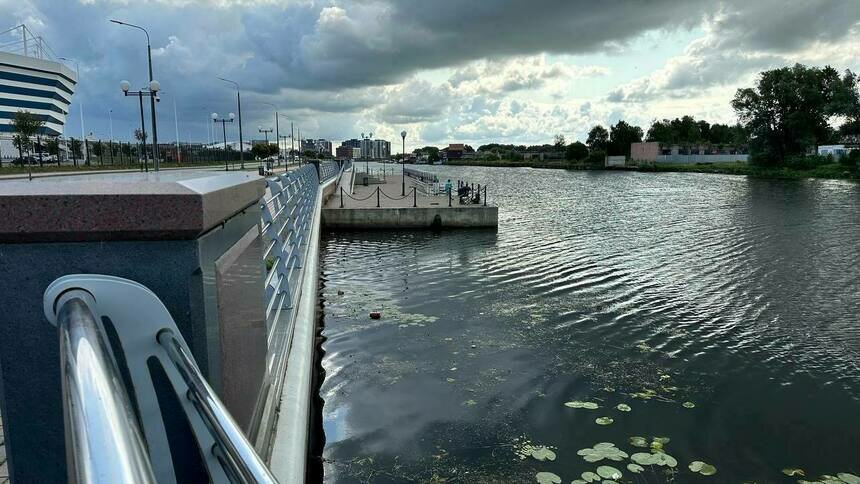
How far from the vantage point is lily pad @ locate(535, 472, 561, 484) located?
5.75 m

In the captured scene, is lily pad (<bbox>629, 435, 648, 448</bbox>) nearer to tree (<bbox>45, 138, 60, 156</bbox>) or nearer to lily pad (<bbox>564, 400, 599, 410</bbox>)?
lily pad (<bbox>564, 400, 599, 410</bbox>)

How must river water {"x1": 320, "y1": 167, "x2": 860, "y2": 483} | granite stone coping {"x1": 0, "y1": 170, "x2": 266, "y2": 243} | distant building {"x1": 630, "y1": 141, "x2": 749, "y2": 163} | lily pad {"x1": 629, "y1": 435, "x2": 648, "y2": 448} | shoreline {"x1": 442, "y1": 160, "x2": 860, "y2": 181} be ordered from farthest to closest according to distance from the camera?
distant building {"x1": 630, "y1": 141, "x2": 749, "y2": 163} < shoreline {"x1": 442, "y1": 160, "x2": 860, "y2": 181} < lily pad {"x1": 629, "y1": 435, "x2": 648, "y2": 448} < river water {"x1": 320, "y1": 167, "x2": 860, "y2": 483} < granite stone coping {"x1": 0, "y1": 170, "x2": 266, "y2": 243}

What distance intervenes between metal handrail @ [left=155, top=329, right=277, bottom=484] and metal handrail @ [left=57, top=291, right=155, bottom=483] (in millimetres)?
215

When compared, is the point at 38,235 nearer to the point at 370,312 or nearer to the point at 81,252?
the point at 81,252

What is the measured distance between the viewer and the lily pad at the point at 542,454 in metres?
6.21

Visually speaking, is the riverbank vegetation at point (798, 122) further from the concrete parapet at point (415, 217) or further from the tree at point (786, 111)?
the concrete parapet at point (415, 217)

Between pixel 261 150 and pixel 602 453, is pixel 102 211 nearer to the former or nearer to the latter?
pixel 602 453

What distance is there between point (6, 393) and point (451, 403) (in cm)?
602

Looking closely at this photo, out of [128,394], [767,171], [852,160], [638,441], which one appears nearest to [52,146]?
[638,441]

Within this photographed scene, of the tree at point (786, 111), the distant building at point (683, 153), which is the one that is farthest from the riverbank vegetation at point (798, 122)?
the distant building at point (683, 153)

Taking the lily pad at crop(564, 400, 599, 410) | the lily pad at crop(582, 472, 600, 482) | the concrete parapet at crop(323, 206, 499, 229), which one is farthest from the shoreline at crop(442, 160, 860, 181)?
the lily pad at crop(582, 472, 600, 482)

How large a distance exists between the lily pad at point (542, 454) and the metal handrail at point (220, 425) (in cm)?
516

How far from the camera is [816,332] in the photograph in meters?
10.6

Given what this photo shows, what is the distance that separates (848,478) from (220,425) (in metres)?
6.90
